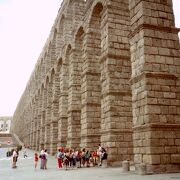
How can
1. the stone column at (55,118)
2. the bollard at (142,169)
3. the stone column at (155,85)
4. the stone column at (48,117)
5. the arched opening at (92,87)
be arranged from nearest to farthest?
the bollard at (142,169)
the stone column at (155,85)
the arched opening at (92,87)
the stone column at (55,118)
the stone column at (48,117)

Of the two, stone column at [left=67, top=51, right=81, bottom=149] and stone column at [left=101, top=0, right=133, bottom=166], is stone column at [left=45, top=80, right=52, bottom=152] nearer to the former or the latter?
stone column at [left=67, top=51, right=81, bottom=149]

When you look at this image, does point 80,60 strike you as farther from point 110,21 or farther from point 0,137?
point 0,137

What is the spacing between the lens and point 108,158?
15.3 meters

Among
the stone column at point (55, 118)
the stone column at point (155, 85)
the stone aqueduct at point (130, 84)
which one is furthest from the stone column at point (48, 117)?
the stone column at point (155, 85)

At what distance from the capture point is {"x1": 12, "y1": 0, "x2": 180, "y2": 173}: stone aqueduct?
38.0 ft

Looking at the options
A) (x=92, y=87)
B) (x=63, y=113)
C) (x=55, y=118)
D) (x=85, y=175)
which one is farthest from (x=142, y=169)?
(x=55, y=118)

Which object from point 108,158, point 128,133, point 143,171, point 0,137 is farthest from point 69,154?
point 0,137

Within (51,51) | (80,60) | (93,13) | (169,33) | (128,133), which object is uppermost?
(51,51)

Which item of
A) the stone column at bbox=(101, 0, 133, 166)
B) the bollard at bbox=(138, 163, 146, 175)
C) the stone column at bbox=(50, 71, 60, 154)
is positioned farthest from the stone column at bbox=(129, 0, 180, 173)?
the stone column at bbox=(50, 71, 60, 154)

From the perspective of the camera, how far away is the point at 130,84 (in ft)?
52.4

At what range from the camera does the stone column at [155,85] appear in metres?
11.3

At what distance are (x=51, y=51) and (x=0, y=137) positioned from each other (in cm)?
6845

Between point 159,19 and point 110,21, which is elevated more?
point 110,21

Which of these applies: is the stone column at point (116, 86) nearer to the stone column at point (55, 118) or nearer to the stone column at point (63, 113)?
the stone column at point (63, 113)
